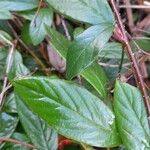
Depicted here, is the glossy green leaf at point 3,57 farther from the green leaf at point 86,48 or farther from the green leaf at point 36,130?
the green leaf at point 86,48

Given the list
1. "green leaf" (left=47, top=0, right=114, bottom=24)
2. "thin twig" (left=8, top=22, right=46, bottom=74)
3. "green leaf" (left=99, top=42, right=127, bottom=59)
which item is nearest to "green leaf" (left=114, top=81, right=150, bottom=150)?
"green leaf" (left=47, top=0, right=114, bottom=24)

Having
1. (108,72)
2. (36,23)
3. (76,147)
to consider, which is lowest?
(76,147)

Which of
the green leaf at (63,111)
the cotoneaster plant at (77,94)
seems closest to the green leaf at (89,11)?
→ the cotoneaster plant at (77,94)

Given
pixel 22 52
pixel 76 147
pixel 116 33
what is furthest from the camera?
pixel 22 52

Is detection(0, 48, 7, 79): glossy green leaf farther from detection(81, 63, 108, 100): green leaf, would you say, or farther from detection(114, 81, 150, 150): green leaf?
detection(114, 81, 150, 150): green leaf

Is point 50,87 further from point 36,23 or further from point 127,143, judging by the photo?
point 36,23

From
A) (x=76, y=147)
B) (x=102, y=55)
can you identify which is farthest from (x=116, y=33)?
(x=76, y=147)

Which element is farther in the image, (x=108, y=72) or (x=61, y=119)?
(x=108, y=72)

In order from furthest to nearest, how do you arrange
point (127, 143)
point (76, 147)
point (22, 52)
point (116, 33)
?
point (22, 52), point (76, 147), point (116, 33), point (127, 143)
